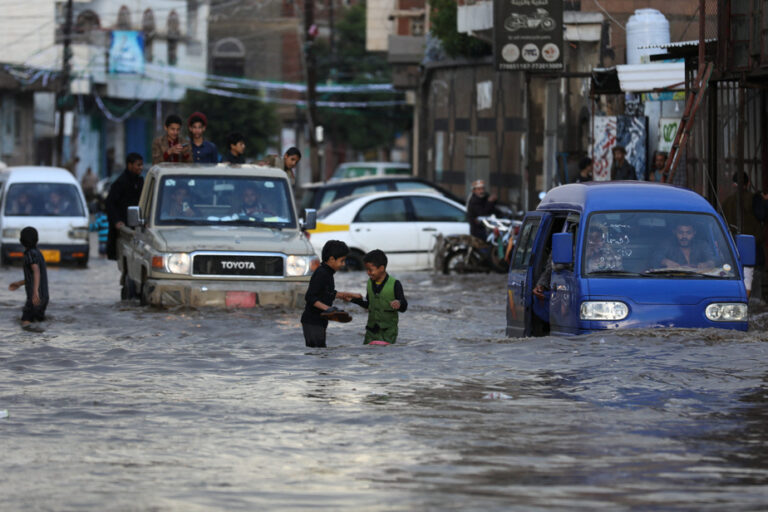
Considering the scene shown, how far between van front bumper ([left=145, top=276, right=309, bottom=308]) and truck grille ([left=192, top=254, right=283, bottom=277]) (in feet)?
0.32

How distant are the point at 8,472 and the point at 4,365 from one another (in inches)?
193

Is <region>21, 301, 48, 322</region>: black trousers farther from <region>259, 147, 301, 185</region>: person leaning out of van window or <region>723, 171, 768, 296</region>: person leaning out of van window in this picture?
<region>723, 171, 768, 296</region>: person leaning out of van window

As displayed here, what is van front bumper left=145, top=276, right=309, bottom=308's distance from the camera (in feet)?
51.9

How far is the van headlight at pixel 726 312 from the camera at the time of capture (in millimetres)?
11922

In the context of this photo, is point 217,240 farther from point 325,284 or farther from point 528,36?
point 528,36

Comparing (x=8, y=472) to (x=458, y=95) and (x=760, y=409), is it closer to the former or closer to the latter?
(x=760, y=409)

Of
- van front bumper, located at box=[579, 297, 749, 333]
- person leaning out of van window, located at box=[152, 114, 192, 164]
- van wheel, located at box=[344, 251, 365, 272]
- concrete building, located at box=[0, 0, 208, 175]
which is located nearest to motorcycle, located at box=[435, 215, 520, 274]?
van wheel, located at box=[344, 251, 365, 272]

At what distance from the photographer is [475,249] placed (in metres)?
24.8

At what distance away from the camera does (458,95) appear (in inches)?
1615

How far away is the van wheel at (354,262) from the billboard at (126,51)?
4391 cm

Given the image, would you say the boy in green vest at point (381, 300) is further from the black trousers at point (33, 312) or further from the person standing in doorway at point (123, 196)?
the person standing in doorway at point (123, 196)

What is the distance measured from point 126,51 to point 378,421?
59.8 metres

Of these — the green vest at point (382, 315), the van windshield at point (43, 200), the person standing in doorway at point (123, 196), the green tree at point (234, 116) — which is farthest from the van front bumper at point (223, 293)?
the green tree at point (234, 116)

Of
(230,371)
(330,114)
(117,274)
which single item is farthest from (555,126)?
(330,114)
